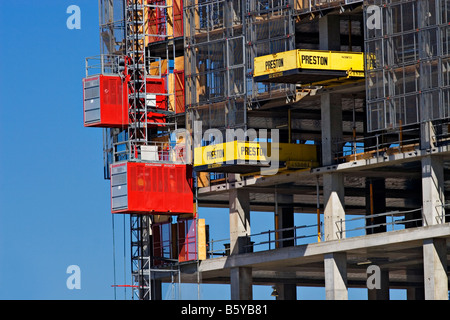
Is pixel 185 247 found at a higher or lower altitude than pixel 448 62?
lower

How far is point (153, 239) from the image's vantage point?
108m

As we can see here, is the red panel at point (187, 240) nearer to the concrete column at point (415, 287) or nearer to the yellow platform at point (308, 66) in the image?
the yellow platform at point (308, 66)

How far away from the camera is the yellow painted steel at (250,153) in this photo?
295 ft

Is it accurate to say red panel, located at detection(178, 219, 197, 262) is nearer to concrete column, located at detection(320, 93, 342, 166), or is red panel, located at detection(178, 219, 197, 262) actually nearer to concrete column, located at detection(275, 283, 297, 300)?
concrete column, located at detection(320, 93, 342, 166)

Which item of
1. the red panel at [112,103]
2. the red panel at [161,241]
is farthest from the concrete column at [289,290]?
the red panel at [112,103]

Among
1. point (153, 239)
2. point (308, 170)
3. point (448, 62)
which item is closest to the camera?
point (448, 62)

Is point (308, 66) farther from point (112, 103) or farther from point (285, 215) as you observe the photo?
point (285, 215)

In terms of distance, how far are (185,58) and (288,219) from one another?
15653 mm
